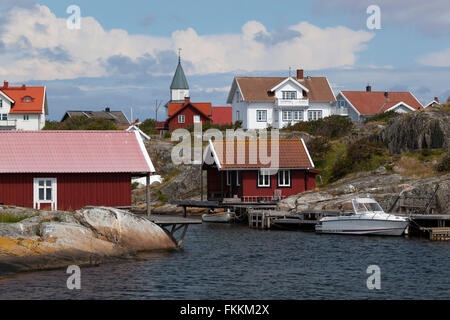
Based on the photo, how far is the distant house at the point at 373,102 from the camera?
91125 mm

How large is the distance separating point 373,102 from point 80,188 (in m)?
63.4

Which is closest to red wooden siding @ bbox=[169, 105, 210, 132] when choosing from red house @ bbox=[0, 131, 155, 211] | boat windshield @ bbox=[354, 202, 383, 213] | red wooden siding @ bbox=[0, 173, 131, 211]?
boat windshield @ bbox=[354, 202, 383, 213]

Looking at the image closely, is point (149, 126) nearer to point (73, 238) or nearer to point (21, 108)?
point (21, 108)

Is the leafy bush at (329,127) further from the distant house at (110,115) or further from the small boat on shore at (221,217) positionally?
the distant house at (110,115)

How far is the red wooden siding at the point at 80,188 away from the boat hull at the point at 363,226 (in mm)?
13252

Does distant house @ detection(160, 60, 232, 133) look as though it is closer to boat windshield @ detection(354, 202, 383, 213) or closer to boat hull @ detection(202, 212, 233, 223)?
boat hull @ detection(202, 212, 233, 223)

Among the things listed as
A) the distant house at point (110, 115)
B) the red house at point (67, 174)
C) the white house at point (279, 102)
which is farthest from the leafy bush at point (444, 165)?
A: the distant house at point (110, 115)

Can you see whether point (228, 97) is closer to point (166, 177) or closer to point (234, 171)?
point (166, 177)

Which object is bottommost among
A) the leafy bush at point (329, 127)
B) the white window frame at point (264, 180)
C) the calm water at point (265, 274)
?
the calm water at point (265, 274)

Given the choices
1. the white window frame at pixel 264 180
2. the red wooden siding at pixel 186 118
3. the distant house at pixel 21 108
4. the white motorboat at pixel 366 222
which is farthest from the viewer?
the red wooden siding at pixel 186 118

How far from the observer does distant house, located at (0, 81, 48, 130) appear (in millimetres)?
90688

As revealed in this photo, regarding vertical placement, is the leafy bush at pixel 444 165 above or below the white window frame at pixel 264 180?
above

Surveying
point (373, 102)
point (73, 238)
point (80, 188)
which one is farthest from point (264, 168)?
point (373, 102)
